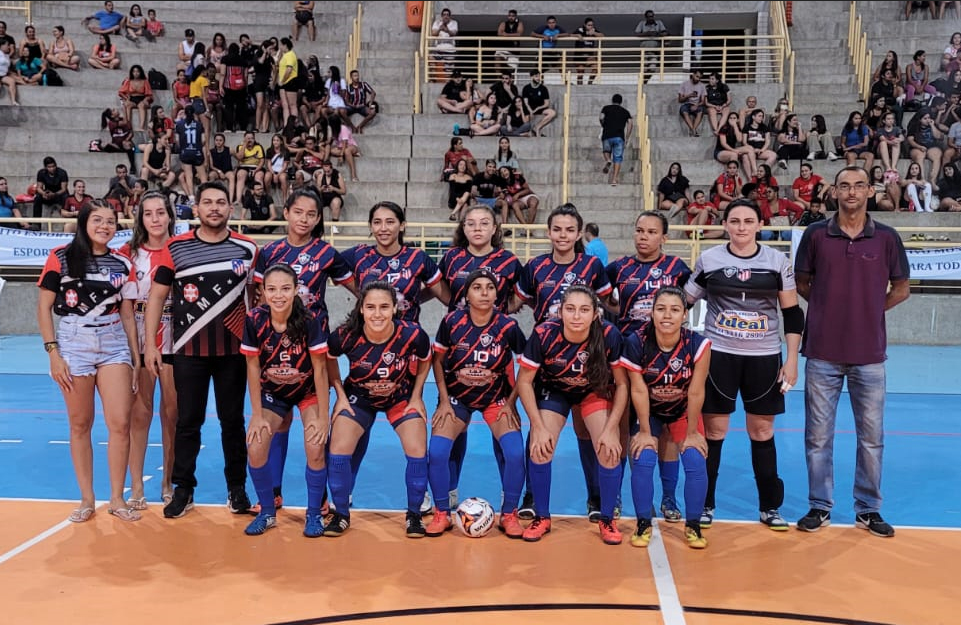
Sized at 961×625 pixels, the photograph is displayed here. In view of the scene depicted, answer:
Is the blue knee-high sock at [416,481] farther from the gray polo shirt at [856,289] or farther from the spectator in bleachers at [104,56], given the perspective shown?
the spectator in bleachers at [104,56]

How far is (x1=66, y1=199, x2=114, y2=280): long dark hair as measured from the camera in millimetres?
5176

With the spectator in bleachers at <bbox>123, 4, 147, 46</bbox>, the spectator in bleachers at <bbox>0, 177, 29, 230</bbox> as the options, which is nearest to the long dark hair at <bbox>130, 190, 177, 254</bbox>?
the spectator in bleachers at <bbox>0, 177, 29, 230</bbox>

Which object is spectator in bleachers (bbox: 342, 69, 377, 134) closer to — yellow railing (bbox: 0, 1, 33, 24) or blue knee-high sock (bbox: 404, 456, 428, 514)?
yellow railing (bbox: 0, 1, 33, 24)

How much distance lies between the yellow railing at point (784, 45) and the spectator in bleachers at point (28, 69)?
16.7 m

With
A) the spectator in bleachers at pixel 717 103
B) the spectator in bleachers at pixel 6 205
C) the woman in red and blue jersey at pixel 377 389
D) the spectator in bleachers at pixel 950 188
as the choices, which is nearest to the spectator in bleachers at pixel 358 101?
the spectator in bleachers at pixel 6 205

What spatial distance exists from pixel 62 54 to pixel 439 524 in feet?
61.3

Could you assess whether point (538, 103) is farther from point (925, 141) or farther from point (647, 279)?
point (647, 279)

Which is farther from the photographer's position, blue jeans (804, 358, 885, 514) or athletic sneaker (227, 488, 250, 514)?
athletic sneaker (227, 488, 250, 514)

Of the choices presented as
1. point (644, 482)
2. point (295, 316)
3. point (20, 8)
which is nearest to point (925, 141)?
point (644, 482)

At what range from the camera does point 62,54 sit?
1948 centimetres

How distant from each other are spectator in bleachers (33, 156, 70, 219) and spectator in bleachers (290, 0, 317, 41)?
25.8ft

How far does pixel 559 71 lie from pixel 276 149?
8.82m

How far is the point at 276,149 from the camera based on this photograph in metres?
15.9

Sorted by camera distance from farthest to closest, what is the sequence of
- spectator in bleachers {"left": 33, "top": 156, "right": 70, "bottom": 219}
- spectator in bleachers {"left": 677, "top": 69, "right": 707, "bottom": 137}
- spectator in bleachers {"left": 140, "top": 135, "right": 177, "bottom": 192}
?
spectator in bleachers {"left": 677, "top": 69, "right": 707, "bottom": 137} → spectator in bleachers {"left": 140, "top": 135, "right": 177, "bottom": 192} → spectator in bleachers {"left": 33, "top": 156, "right": 70, "bottom": 219}
